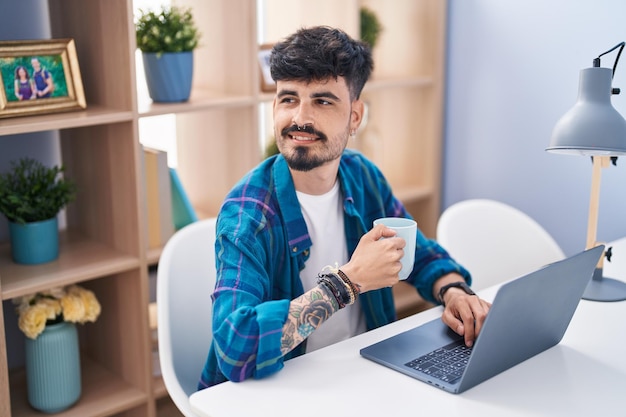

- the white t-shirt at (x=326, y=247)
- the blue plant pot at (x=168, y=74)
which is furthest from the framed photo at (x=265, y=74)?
the white t-shirt at (x=326, y=247)

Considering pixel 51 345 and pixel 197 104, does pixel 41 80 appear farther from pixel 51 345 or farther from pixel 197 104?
pixel 51 345

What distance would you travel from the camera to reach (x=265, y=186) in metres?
1.77

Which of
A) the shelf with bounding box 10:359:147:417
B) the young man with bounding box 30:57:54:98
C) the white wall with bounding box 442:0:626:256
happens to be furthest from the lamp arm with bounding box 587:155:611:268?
the young man with bounding box 30:57:54:98

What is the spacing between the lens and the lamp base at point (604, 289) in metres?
1.85

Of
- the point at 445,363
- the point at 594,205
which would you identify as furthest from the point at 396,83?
the point at 445,363

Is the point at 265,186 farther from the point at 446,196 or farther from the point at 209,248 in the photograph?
the point at 446,196

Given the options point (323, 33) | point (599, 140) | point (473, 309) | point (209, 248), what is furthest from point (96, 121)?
point (599, 140)

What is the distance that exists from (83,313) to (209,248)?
0.47m

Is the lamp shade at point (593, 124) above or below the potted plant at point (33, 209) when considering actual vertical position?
above

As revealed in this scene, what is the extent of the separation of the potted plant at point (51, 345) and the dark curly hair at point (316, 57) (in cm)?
92

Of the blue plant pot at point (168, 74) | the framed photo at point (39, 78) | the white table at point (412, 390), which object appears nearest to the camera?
the white table at point (412, 390)

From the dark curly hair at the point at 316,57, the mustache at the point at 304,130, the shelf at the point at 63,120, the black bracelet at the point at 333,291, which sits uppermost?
the dark curly hair at the point at 316,57

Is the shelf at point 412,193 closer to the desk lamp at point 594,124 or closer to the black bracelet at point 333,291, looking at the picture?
the desk lamp at point 594,124

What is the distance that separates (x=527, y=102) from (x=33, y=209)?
1681mm
